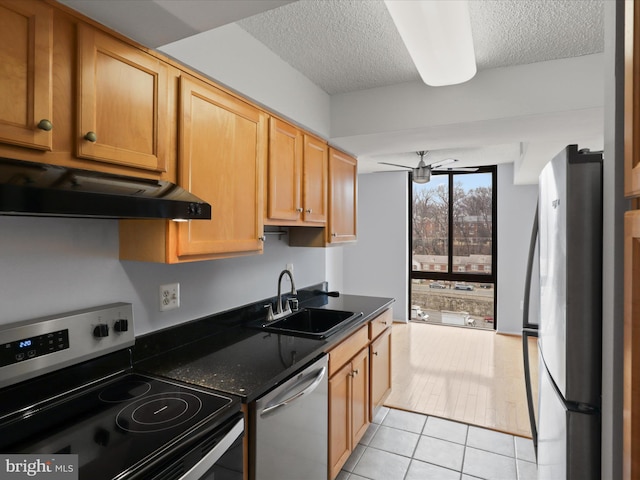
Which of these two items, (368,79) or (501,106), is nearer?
(501,106)

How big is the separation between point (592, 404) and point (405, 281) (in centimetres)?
468

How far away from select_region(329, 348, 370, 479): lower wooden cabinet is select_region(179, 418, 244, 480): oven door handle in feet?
2.52

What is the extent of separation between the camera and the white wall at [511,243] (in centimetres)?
509

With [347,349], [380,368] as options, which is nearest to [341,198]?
[347,349]

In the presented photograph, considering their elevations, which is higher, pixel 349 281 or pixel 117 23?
pixel 117 23

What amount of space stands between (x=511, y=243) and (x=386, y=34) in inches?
166

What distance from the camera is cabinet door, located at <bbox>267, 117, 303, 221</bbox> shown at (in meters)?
2.05

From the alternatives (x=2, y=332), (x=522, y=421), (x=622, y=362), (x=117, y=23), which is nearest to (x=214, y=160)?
(x=117, y=23)

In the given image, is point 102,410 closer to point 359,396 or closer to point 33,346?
point 33,346

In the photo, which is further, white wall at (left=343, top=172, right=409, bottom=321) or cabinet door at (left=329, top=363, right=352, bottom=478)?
white wall at (left=343, top=172, right=409, bottom=321)

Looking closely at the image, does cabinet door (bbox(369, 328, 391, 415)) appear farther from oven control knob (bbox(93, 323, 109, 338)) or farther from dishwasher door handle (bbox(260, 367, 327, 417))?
oven control knob (bbox(93, 323, 109, 338))

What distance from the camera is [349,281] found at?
6.14 meters

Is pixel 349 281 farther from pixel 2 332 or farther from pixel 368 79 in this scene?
pixel 2 332

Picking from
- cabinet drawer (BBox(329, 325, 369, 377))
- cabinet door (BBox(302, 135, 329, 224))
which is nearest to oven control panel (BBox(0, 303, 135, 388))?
cabinet drawer (BBox(329, 325, 369, 377))
